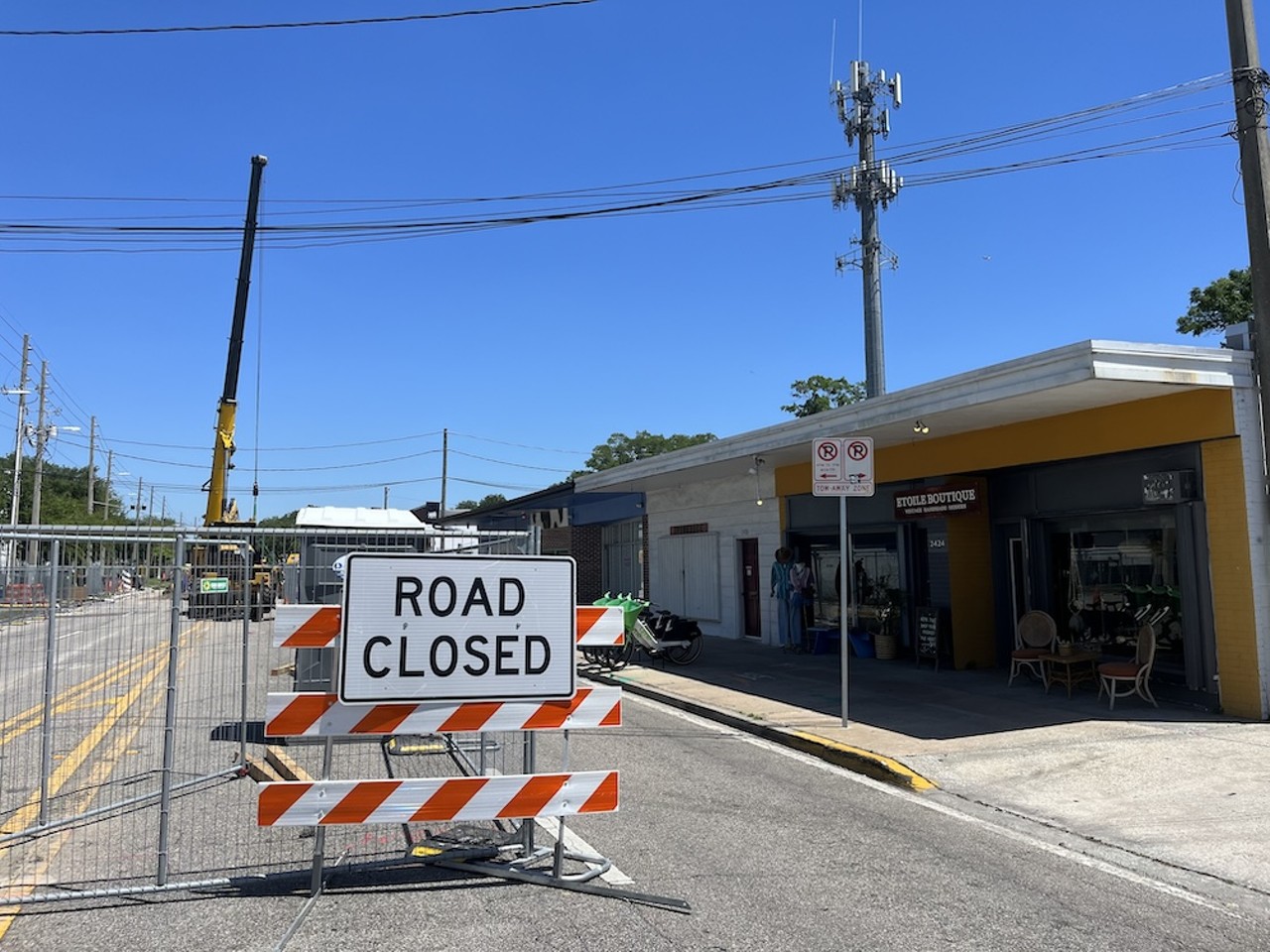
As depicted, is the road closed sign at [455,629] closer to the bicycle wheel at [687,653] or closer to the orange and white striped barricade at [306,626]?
the orange and white striped barricade at [306,626]

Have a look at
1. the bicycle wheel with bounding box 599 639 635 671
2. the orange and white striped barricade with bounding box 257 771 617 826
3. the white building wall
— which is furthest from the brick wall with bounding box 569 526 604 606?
the orange and white striped barricade with bounding box 257 771 617 826

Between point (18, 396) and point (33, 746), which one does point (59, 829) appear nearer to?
point (33, 746)

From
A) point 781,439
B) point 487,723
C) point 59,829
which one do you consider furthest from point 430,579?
point 781,439

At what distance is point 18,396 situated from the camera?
4831cm

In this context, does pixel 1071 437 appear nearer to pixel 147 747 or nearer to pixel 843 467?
pixel 843 467

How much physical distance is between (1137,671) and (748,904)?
783 centimetres

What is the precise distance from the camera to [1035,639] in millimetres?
12453

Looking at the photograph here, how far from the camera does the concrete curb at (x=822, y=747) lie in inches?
316

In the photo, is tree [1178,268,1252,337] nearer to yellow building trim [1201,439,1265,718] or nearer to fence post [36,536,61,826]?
yellow building trim [1201,439,1265,718]

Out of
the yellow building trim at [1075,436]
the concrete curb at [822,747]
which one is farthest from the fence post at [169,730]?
the yellow building trim at [1075,436]

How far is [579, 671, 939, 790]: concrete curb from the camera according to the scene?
803 centimetres

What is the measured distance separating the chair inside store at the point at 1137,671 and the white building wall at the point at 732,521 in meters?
8.09

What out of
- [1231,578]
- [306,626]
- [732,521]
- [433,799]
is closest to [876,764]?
[433,799]

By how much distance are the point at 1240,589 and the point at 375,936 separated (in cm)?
964
